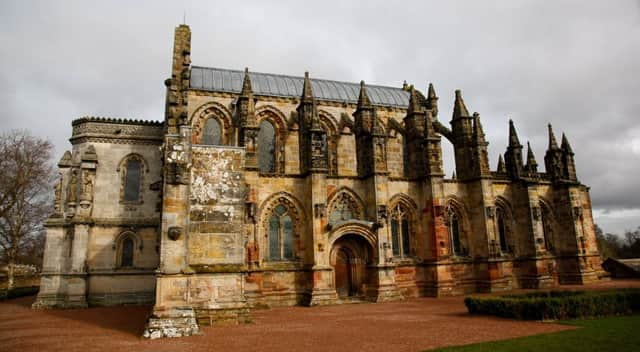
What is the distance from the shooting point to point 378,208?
74.4 ft

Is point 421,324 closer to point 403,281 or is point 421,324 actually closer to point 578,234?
point 403,281

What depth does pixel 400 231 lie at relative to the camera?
962 inches

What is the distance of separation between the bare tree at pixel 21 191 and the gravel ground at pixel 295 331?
13.7m

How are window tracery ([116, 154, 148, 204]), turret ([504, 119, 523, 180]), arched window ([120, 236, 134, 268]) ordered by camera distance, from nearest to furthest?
arched window ([120, 236, 134, 268]) < window tracery ([116, 154, 148, 204]) < turret ([504, 119, 523, 180])

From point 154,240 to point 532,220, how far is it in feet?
76.5

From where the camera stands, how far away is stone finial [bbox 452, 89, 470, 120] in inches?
1059

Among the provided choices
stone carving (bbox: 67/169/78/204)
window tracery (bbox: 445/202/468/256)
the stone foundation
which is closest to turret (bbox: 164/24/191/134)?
the stone foundation

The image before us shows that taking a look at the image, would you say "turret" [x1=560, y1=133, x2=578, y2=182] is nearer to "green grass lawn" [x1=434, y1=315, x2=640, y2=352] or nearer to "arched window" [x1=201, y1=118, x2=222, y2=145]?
"green grass lawn" [x1=434, y1=315, x2=640, y2=352]

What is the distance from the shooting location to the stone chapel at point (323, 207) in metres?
21.6

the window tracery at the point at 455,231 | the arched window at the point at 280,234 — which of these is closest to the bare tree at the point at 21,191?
the arched window at the point at 280,234

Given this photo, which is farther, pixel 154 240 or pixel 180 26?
pixel 154 240

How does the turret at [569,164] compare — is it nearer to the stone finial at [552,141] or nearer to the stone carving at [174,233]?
the stone finial at [552,141]

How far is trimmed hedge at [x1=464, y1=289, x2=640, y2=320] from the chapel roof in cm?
1929

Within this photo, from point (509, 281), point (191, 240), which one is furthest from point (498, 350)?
point (509, 281)
